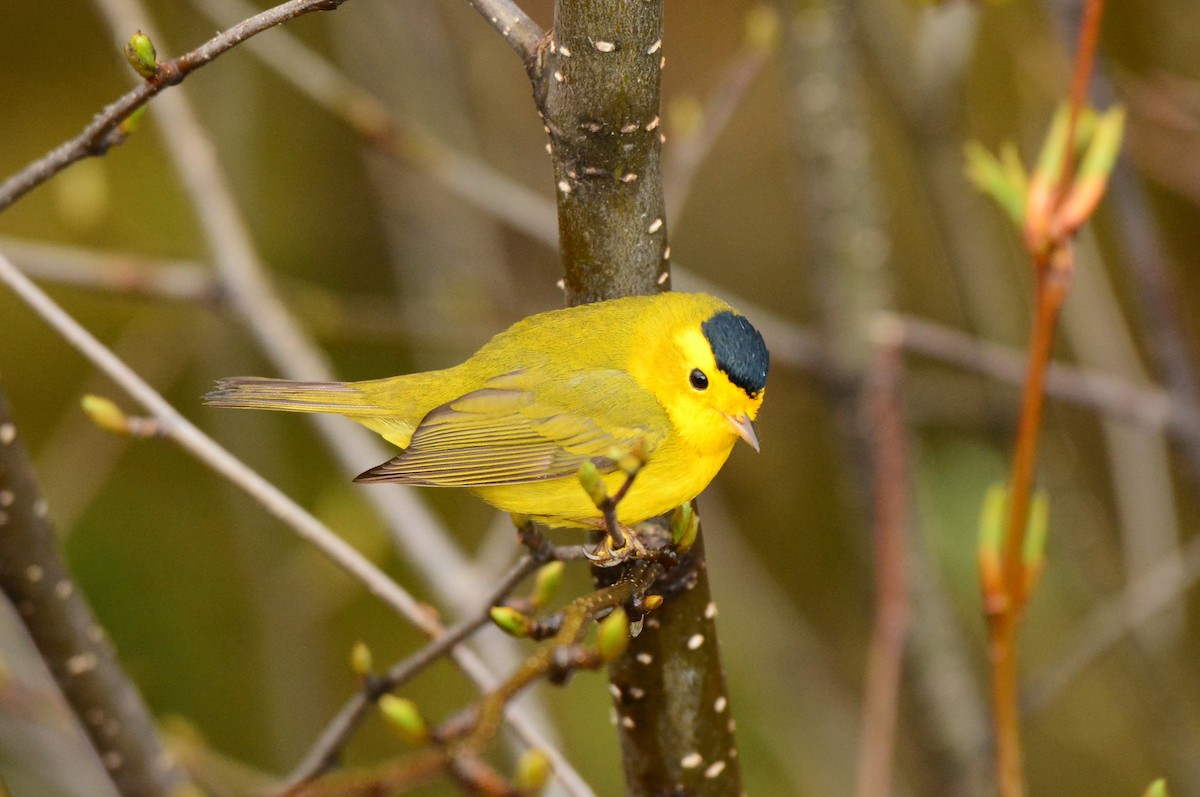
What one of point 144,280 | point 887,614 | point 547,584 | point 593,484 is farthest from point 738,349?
point 144,280

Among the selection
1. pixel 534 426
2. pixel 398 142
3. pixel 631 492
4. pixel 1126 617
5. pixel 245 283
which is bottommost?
pixel 1126 617

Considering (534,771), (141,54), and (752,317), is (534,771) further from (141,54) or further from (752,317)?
(752,317)

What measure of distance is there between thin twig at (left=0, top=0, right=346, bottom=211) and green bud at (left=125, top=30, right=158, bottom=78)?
0.04ft

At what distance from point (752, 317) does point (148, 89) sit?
2.14 metres

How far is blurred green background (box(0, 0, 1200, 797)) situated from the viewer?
3004mm

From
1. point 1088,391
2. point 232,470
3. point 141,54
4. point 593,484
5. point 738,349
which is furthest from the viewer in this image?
point 1088,391

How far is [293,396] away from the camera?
75.4 inches

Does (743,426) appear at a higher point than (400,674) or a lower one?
higher

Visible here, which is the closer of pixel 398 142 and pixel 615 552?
pixel 615 552

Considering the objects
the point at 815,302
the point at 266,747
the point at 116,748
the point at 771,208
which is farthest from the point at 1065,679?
the point at 266,747

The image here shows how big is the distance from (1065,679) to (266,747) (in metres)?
2.95

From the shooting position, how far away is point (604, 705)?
4316 millimetres

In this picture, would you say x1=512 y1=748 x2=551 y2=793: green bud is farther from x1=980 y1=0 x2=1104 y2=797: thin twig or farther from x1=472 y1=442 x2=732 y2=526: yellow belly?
x1=472 y1=442 x2=732 y2=526: yellow belly

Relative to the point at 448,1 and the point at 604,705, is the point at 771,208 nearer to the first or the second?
the point at 448,1
